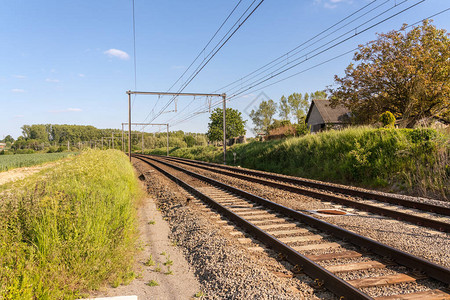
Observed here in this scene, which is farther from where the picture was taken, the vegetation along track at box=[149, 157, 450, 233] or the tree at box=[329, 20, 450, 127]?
the tree at box=[329, 20, 450, 127]

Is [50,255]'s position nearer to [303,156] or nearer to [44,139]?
[303,156]

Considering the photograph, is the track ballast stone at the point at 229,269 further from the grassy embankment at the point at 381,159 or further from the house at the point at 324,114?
the house at the point at 324,114

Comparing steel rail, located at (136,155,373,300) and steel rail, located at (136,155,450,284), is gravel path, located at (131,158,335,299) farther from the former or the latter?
steel rail, located at (136,155,450,284)

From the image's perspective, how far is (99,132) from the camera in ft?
577

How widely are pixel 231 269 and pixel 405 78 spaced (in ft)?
71.7

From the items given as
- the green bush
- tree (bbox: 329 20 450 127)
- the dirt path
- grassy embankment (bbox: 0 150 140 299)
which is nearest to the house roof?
tree (bbox: 329 20 450 127)

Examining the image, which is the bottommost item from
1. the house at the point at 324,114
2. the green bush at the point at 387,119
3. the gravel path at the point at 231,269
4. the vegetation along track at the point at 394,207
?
the gravel path at the point at 231,269

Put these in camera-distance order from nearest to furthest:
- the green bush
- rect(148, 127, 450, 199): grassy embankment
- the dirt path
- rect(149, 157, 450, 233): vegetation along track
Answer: the dirt path < rect(149, 157, 450, 233): vegetation along track < rect(148, 127, 450, 199): grassy embankment < the green bush

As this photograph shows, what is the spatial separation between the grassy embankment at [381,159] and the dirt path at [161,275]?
866 centimetres

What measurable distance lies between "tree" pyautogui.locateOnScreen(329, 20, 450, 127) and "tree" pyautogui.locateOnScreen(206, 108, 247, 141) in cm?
4794

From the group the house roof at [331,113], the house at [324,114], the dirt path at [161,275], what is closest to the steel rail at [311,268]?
the dirt path at [161,275]

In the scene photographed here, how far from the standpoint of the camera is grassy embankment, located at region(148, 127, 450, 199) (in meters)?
10.1

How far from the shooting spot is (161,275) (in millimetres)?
4504

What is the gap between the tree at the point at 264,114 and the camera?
272 ft
